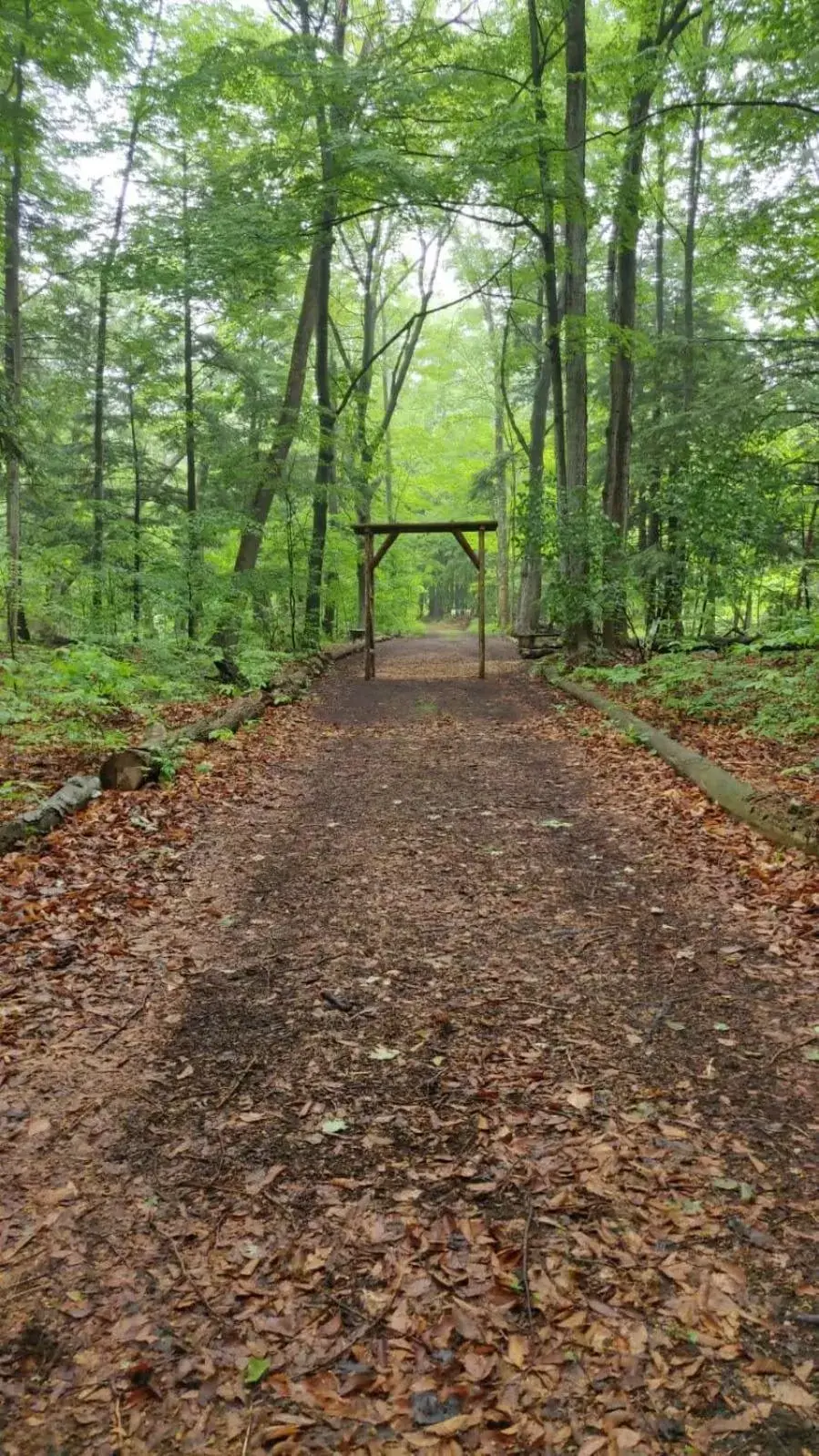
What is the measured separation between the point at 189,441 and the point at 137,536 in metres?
2.48

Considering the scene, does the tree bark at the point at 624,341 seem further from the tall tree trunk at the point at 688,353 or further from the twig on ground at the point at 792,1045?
the twig on ground at the point at 792,1045

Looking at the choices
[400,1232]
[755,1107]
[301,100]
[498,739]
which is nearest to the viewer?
[400,1232]

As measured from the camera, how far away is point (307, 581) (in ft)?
57.2

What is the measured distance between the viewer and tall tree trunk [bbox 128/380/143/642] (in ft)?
46.9

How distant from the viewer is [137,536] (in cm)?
1520

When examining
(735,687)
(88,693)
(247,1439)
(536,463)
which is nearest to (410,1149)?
(247,1439)

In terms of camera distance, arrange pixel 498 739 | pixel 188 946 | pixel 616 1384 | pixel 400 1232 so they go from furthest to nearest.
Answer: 1. pixel 498 739
2. pixel 188 946
3. pixel 400 1232
4. pixel 616 1384

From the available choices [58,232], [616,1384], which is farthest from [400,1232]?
[58,232]

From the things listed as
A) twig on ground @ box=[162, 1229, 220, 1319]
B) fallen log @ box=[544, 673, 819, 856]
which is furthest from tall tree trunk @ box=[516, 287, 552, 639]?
twig on ground @ box=[162, 1229, 220, 1319]

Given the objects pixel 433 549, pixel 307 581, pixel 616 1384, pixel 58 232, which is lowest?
pixel 616 1384

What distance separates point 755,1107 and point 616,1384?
47.9 inches

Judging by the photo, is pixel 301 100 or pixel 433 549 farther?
pixel 433 549

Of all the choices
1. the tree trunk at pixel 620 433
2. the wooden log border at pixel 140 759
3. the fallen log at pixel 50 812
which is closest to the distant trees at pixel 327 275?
the tree trunk at pixel 620 433

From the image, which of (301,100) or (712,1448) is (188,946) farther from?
(301,100)
